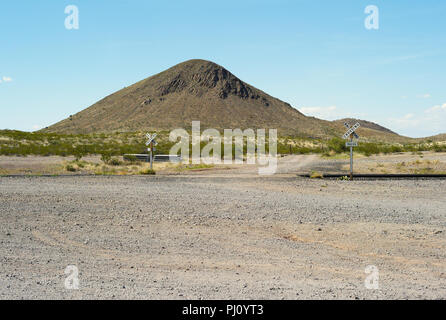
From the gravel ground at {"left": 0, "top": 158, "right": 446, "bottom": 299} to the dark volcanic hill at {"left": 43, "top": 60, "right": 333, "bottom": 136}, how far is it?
9048 cm

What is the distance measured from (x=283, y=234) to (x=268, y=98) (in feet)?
430

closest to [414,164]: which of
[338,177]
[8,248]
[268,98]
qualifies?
[338,177]

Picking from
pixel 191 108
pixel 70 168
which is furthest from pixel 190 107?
pixel 70 168

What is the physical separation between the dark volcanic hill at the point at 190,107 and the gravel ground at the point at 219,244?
90484 millimetres

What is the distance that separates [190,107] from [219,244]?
367ft

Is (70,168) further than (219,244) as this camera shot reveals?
Yes

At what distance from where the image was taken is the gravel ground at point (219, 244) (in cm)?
562

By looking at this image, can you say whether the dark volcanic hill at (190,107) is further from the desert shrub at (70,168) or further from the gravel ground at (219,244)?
the gravel ground at (219,244)

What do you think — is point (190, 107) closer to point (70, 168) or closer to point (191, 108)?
point (191, 108)

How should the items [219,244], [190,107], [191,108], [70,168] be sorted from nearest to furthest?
[219,244] → [70,168] → [191,108] → [190,107]

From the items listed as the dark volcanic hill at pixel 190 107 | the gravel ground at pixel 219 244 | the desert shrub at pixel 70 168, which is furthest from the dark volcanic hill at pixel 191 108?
the gravel ground at pixel 219 244

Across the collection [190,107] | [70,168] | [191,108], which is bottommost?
[70,168]

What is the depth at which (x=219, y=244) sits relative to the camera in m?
8.10

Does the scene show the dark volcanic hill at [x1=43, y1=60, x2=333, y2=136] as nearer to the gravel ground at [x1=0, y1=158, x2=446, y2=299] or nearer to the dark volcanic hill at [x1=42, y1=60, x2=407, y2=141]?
the dark volcanic hill at [x1=42, y1=60, x2=407, y2=141]
